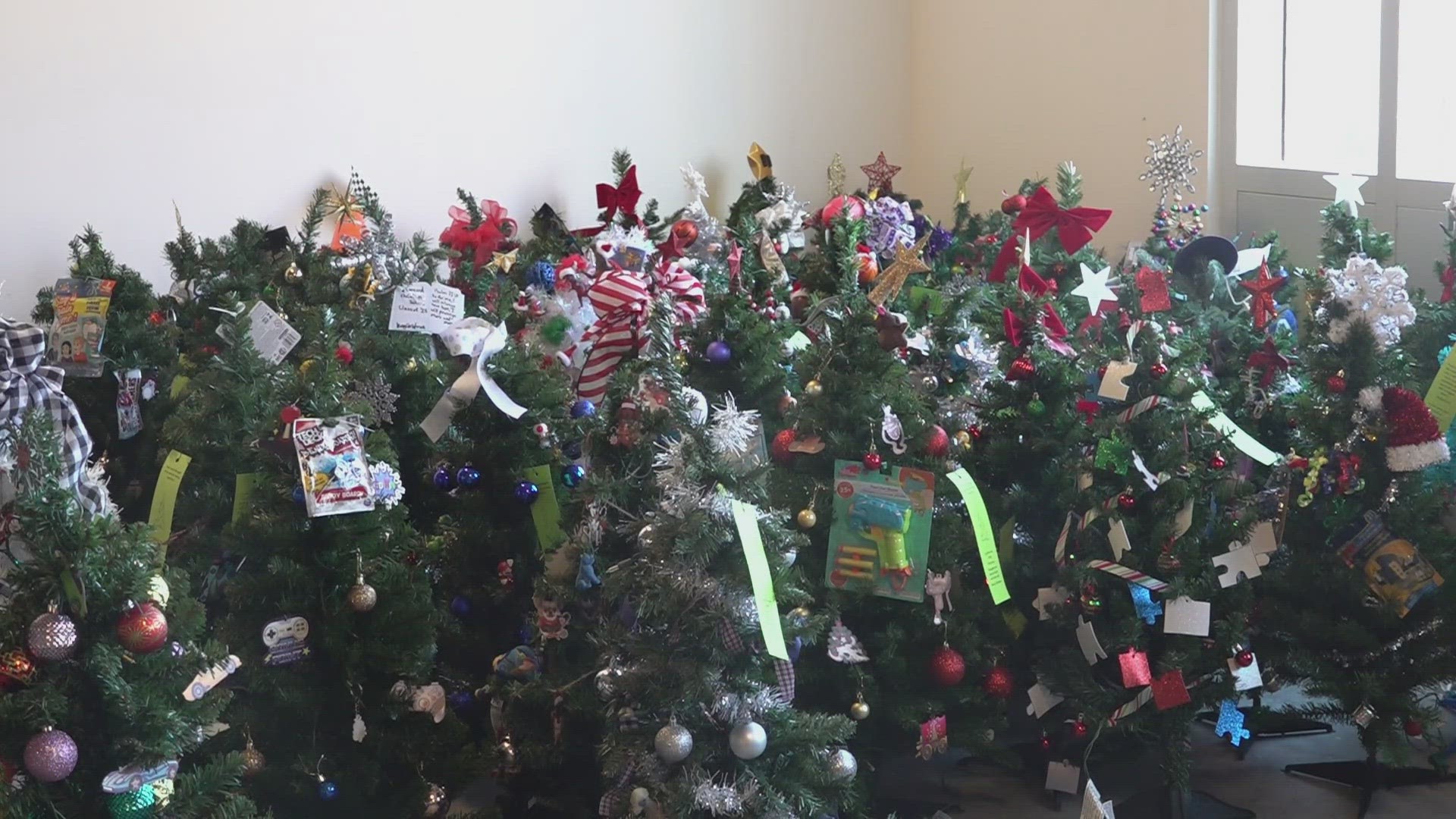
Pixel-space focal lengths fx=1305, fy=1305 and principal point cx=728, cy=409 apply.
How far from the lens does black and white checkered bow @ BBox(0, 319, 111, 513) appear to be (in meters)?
2.03

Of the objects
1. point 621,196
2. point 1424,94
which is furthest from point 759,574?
point 1424,94

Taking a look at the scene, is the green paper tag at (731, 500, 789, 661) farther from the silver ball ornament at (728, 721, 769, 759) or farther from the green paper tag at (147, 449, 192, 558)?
the green paper tag at (147, 449, 192, 558)

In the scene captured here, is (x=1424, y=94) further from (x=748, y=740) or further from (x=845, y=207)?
(x=748, y=740)

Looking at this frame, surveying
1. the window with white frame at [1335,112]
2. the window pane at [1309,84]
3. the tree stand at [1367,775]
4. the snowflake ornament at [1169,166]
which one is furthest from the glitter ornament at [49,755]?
the window pane at [1309,84]

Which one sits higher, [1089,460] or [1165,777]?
[1089,460]

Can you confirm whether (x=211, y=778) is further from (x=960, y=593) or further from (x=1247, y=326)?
(x=1247, y=326)

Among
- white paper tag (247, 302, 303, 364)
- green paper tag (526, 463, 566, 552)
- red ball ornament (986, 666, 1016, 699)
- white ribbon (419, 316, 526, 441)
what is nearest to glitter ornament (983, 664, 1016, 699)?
red ball ornament (986, 666, 1016, 699)

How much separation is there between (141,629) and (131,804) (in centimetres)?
20

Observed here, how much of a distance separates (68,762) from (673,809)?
2.45 ft

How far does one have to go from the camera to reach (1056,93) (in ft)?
13.8

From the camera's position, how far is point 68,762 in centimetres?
144

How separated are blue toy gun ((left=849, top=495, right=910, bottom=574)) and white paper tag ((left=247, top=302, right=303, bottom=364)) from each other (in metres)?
1.08

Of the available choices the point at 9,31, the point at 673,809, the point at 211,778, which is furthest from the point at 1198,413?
the point at 9,31

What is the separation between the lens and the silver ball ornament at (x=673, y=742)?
5.81 feet
